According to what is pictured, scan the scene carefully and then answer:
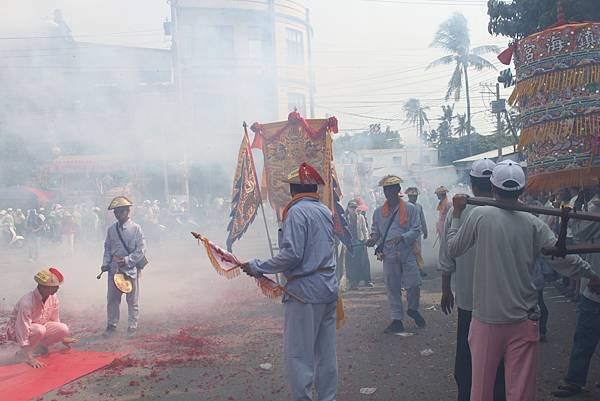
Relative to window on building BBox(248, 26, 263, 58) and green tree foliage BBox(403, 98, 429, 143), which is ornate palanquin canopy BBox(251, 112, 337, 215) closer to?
window on building BBox(248, 26, 263, 58)

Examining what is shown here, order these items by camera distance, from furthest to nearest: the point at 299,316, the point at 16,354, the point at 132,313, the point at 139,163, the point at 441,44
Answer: the point at 441,44, the point at 139,163, the point at 132,313, the point at 16,354, the point at 299,316

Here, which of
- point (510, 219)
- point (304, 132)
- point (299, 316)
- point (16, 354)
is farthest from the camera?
point (304, 132)

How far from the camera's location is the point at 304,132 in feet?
27.8

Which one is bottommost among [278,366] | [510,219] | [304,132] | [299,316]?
[278,366]

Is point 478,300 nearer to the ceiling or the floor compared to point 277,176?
nearer to the floor

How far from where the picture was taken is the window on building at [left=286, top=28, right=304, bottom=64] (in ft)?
80.6

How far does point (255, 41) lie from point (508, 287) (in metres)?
19.4

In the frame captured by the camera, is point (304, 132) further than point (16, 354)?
Yes

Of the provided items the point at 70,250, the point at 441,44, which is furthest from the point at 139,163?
the point at 441,44

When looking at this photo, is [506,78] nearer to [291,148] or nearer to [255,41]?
[291,148]

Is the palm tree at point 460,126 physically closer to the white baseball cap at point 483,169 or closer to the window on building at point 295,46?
the window on building at point 295,46

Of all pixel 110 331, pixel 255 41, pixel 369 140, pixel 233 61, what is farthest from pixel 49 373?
pixel 369 140

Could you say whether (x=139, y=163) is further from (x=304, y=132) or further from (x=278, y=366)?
(x=278, y=366)

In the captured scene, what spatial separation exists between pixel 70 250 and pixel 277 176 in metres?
10.9
